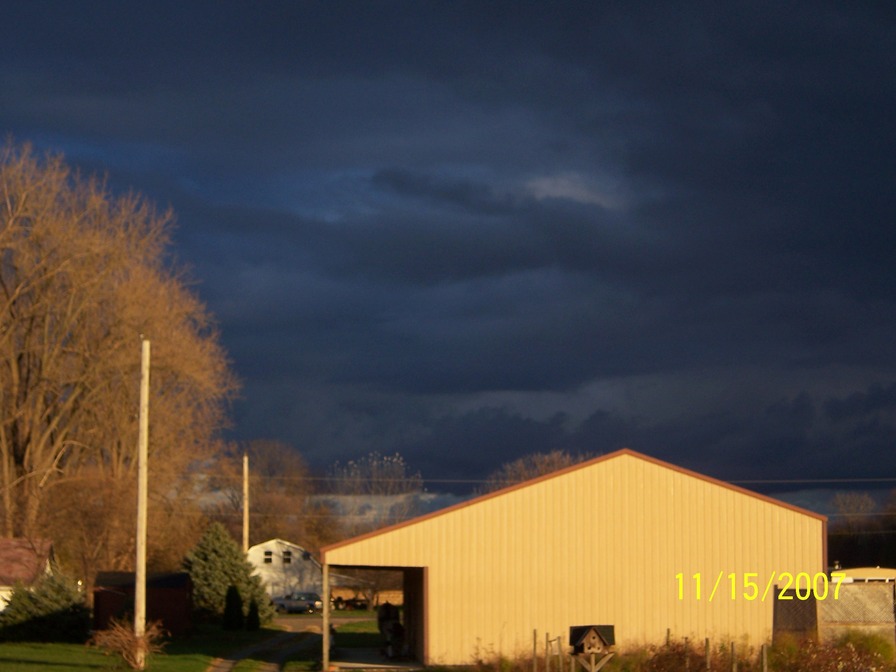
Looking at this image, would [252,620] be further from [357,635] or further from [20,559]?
[20,559]

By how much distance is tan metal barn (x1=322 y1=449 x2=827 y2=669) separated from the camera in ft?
98.3

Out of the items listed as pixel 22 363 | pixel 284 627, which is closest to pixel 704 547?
pixel 284 627

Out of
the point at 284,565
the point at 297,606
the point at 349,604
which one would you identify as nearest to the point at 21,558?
the point at 297,606

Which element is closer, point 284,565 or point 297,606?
point 297,606

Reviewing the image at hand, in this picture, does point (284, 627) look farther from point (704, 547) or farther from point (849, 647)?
point (849, 647)

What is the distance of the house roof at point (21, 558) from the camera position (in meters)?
47.6

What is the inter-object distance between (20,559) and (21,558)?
0.24ft

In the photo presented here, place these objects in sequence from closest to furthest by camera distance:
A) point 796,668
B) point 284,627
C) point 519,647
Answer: point 796,668 < point 519,647 < point 284,627

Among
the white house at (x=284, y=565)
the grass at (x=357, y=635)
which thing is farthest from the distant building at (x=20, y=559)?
the white house at (x=284, y=565)

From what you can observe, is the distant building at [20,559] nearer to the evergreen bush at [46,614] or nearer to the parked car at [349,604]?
the evergreen bush at [46,614]

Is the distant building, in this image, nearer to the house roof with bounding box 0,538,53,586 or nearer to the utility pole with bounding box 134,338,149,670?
the house roof with bounding box 0,538,53,586

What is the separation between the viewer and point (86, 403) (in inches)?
2032

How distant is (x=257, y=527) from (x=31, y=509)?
49.1 metres

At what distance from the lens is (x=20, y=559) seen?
48250 mm
